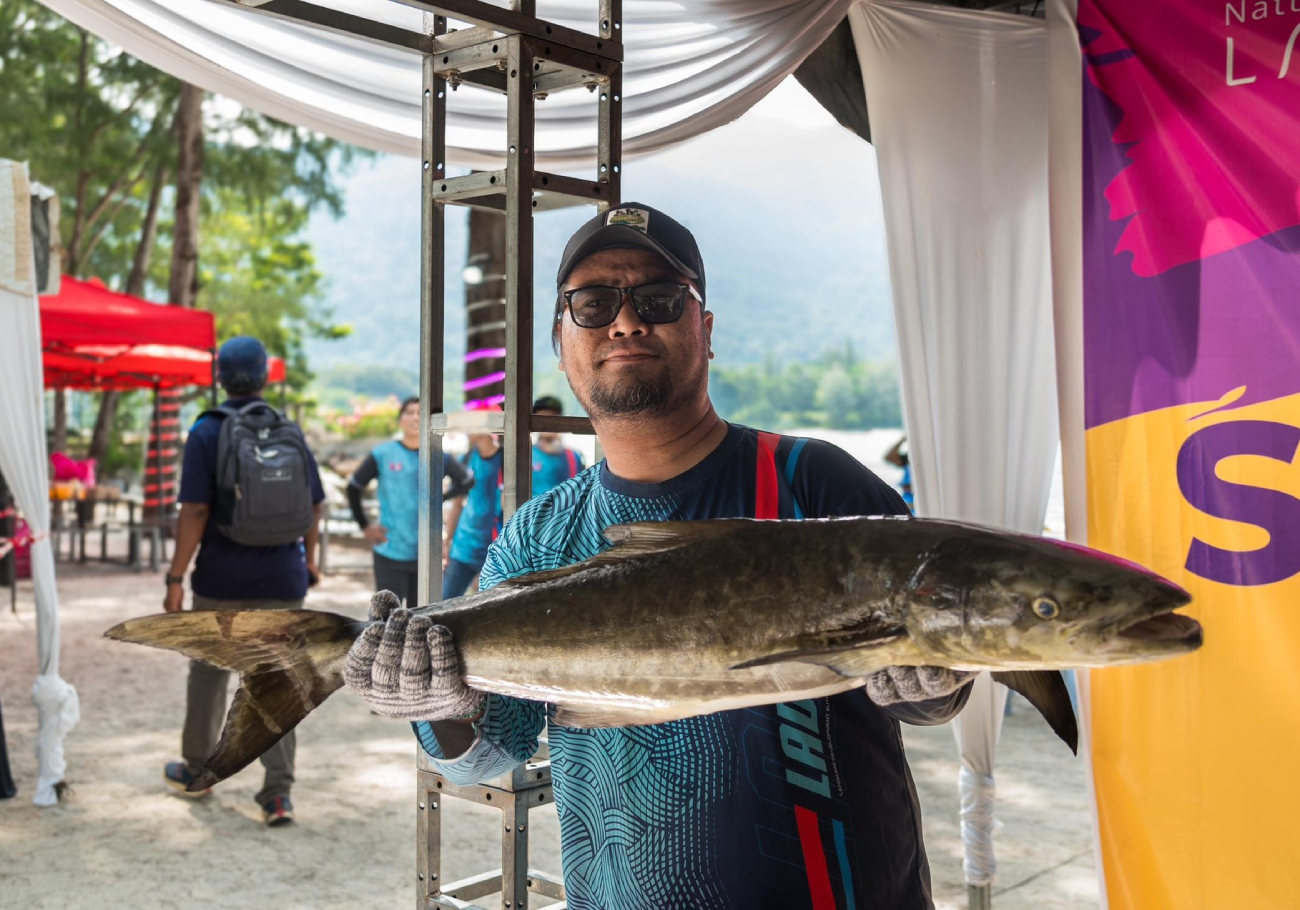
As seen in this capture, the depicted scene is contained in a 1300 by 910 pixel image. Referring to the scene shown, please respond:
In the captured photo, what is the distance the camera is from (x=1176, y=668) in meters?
3.60

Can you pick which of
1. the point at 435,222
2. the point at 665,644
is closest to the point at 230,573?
the point at 435,222

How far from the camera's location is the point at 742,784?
6.70ft

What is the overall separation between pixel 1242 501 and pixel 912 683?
7.79 ft

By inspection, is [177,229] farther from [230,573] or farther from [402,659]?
[402,659]

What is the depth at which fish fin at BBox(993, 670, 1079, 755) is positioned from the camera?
5.61 feet

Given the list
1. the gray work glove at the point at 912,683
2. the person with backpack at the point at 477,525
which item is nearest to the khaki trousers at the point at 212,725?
the person with backpack at the point at 477,525

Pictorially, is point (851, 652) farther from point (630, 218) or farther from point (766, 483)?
point (630, 218)

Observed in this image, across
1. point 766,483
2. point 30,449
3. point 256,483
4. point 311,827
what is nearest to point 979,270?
point 766,483

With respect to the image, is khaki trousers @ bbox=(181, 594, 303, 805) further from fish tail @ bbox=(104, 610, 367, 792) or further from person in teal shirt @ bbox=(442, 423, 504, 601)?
fish tail @ bbox=(104, 610, 367, 792)

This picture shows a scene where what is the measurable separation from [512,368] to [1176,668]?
2.25 metres

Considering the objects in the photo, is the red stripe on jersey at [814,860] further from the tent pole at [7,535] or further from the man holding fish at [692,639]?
the tent pole at [7,535]

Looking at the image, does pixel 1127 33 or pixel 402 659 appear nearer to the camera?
pixel 402 659

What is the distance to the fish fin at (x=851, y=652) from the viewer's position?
61.7 inches

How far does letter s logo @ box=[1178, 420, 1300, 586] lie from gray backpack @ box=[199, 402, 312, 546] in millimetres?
4208
